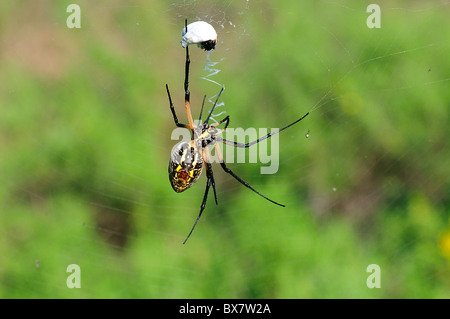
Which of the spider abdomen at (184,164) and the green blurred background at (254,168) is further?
the green blurred background at (254,168)

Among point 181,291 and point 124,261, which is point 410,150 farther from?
point 124,261

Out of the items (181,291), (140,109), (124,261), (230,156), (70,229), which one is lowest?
(181,291)

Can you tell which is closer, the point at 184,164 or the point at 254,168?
the point at 184,164

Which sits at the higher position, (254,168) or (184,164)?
(254,168)

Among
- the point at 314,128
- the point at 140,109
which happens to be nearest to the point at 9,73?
the point at 140,109

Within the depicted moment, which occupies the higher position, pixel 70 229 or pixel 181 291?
pixel 70 229
